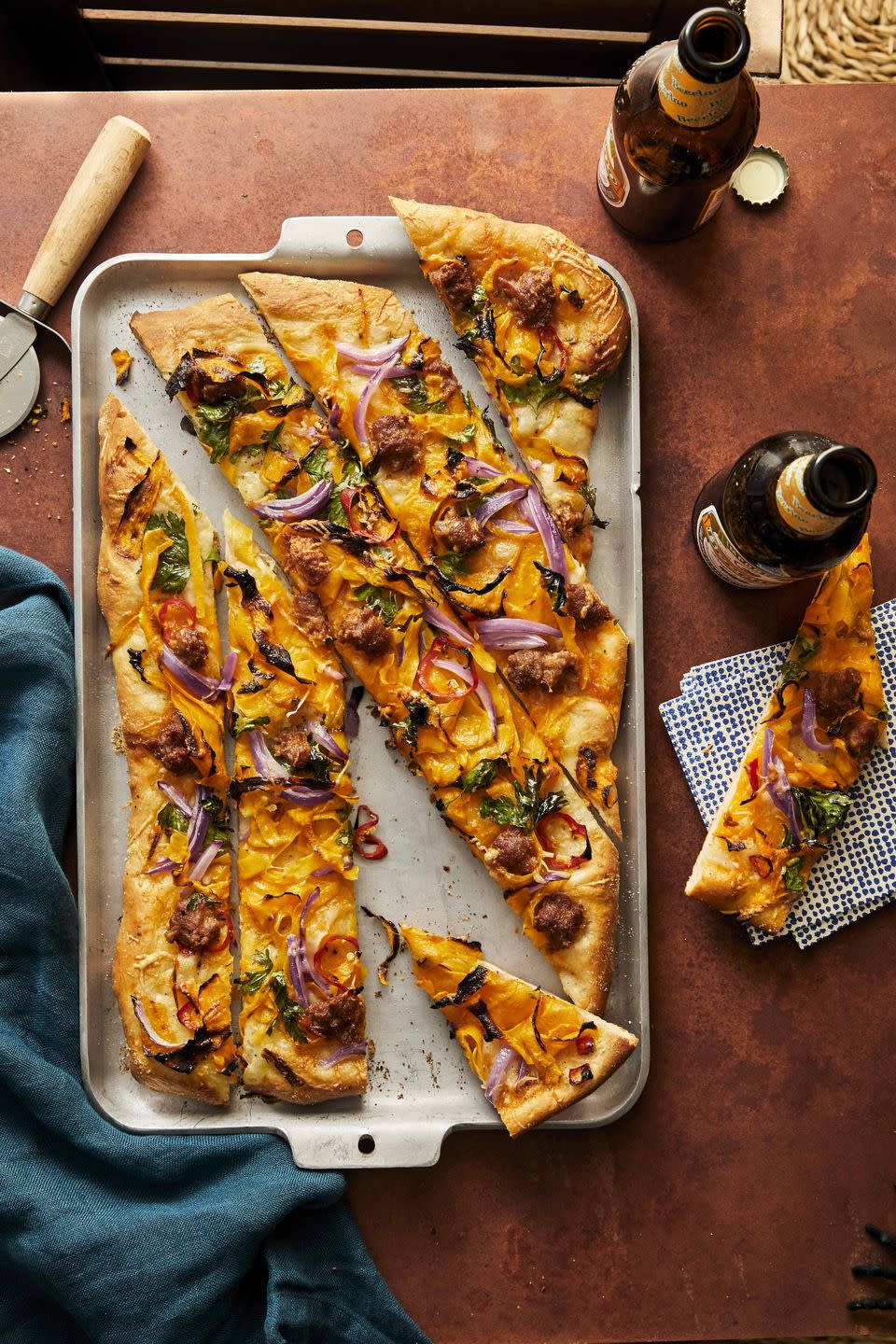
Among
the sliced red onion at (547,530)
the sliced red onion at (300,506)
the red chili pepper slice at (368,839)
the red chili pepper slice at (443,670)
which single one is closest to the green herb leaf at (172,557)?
the sliced red onion at (300,506)

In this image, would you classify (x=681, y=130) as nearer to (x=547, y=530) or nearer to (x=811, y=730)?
(x=547, y=530)

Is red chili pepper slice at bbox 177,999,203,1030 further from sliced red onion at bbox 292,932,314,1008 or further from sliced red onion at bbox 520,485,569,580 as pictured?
sliced red onion at bbox 520,485,569,580

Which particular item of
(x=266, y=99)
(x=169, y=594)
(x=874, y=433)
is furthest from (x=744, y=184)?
(x=169, y=594)

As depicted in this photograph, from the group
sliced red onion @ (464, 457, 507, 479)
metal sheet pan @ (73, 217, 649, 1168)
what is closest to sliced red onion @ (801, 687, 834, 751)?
metal sheet pan @ (73, 217, 649, 1168)

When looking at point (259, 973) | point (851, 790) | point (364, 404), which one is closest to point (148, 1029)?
point (259, 973)

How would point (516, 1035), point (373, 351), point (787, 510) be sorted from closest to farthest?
point (787, 510), point (516, 1035), point (373, 351)

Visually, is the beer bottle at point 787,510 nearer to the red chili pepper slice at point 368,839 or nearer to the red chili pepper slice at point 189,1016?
the red chili pepper slice at point 368,839
